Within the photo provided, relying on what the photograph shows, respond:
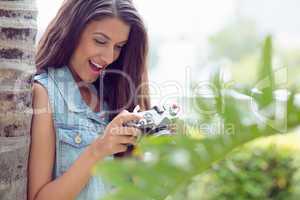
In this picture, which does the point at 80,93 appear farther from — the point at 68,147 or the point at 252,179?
the point at 252,179

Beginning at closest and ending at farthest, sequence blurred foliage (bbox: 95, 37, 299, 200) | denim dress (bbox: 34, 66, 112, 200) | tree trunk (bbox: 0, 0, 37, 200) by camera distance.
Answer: blurred foliage (bbox: 95, 37, 299, 200), tree trunk (bbox: 0, 0, 37, 200), denim dress (bbox: 34, 66, 112, 200)

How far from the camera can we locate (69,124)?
1277 mm

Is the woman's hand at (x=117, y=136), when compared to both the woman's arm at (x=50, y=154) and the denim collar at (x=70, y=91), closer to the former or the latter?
the woman's arm at (x=50, y=154)

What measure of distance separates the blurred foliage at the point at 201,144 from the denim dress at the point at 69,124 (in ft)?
2.16

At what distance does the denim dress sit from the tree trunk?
22 cm

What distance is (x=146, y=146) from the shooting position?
0.54 m

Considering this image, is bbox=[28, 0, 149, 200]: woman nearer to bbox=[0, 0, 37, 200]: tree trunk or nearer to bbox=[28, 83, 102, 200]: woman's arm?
bbox=[28, 83, 102, 200]: woman's arm

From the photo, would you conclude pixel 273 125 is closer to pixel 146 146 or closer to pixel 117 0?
pixel 146 146

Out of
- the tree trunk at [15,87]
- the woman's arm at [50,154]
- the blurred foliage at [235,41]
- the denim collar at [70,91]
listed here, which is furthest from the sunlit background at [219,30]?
the tree trunk at [15,87]

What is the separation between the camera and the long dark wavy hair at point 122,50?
51.1 inches

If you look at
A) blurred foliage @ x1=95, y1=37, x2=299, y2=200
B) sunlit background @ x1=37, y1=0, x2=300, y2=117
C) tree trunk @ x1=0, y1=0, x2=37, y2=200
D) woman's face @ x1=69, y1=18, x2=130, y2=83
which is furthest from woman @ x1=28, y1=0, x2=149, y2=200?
sunlit background @ x1=37, y1=0, x2=300, y2=117

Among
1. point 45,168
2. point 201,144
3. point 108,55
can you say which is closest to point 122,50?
point 108,55

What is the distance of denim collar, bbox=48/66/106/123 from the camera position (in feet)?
4.26

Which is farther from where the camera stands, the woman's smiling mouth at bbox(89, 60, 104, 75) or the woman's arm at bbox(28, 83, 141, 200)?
the woman's smiling mouth at bbox(89, 60, 104, 75)
